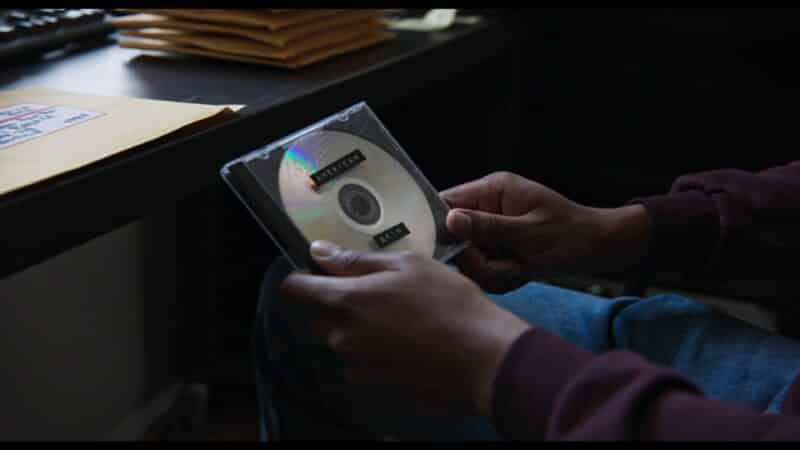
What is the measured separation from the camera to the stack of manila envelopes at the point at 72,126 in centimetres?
49

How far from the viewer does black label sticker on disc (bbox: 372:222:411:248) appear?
0.55 metres

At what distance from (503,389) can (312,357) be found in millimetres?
194

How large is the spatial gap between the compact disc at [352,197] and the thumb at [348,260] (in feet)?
0.06

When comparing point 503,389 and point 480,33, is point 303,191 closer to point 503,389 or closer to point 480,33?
point 503,389

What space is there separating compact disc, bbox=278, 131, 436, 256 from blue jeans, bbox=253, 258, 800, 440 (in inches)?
2.2

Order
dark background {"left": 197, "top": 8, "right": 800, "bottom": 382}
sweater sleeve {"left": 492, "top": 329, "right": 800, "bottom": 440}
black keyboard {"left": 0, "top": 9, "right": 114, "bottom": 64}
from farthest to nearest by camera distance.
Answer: dark background {"left": 197, "top": 8, "right": 800, "bottom": 382}, black keyboard {"left": 0, "top": 9, "right": 114, "bottom": 64}, sweater sleeve {"left": 492, "top": 329, "right": 800, "bottom": 440}

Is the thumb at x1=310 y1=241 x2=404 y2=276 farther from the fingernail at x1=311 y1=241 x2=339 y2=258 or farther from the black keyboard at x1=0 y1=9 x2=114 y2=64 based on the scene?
the black keyboard at x1=0 y1=9 x2=114 y2=64

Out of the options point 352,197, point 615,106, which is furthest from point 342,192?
point 615,106

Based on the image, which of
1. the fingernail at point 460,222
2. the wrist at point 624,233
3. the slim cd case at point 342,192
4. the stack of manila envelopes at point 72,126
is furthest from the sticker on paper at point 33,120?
the wrist at point 624,233

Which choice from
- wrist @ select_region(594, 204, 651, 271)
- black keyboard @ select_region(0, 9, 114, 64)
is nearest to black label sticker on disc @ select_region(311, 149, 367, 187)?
wrist @ select_region(594, 204, 651, 271)

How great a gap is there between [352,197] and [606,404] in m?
0.25

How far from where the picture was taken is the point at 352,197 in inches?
22.3

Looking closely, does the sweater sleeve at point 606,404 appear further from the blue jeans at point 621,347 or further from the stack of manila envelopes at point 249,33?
the stack of manila envelopes at point 249,33

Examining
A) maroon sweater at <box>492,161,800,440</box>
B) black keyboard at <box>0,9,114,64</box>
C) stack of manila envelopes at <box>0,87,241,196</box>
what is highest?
black keyboard at <box>0,9,114,64</box>
